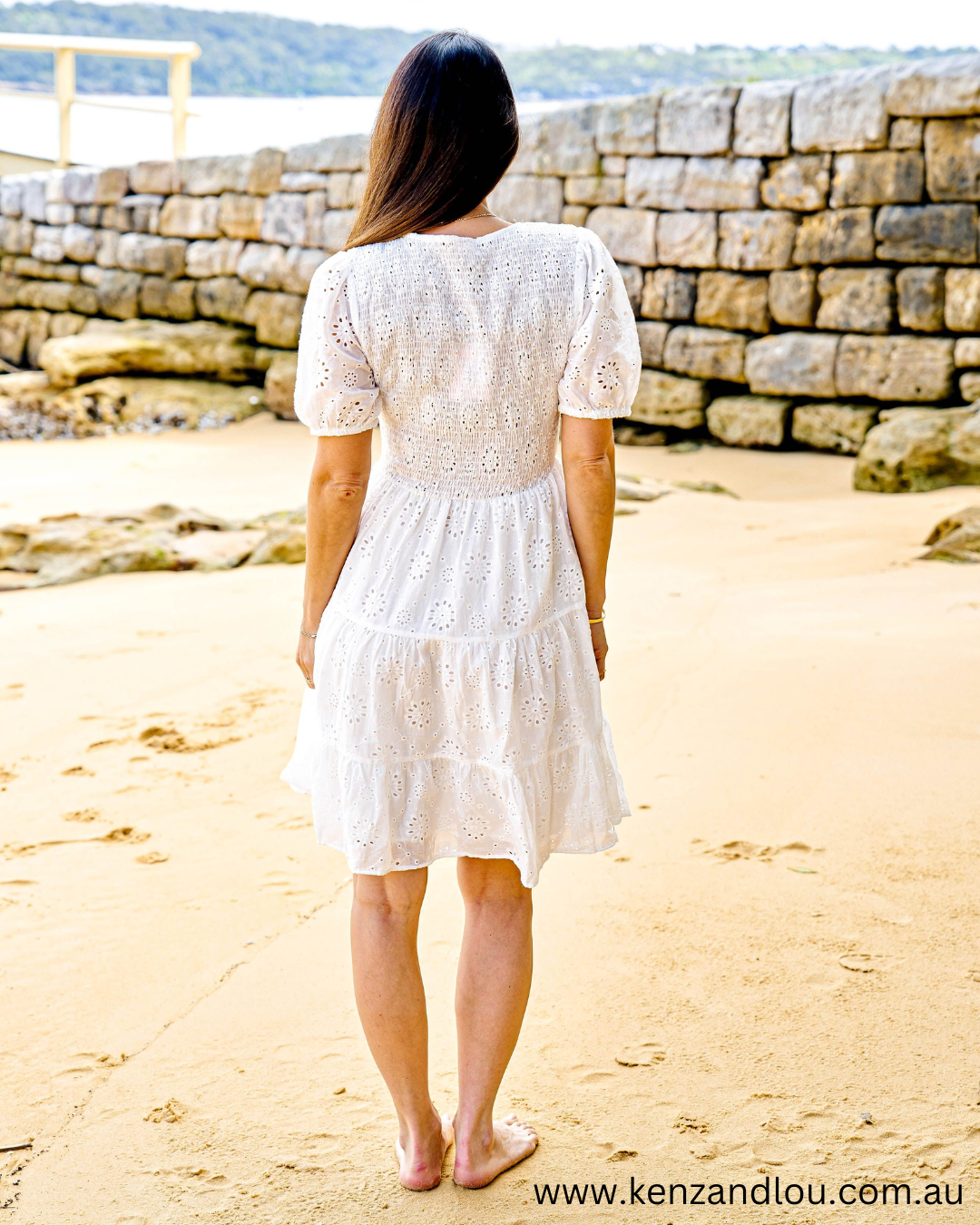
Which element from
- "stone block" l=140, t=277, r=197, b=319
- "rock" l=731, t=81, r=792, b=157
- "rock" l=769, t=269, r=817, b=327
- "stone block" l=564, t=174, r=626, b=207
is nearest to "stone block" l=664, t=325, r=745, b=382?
"rock" l=769, t=269, r=817, b=327

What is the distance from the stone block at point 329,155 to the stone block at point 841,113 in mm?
3880

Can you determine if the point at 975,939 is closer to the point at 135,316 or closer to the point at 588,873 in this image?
the point at 588,873

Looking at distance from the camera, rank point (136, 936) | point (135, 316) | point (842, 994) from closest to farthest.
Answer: point (842, 994) < point (136, 936) < point (135, 316)

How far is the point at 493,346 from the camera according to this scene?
66.2 inches

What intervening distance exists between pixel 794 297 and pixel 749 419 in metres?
0.89

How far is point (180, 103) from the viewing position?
11906mm

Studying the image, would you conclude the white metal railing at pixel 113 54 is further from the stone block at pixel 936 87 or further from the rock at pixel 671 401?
the stone block at pixel 936 87

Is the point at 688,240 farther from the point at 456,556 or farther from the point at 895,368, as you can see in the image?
the point at 456,556

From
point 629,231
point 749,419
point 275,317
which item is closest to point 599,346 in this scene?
point 749,419

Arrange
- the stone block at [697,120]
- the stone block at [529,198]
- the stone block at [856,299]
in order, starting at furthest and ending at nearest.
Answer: the stone block at [529,198]
the stone block at [697,120]
the stone block at [856,299]

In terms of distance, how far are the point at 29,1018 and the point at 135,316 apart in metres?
10.8

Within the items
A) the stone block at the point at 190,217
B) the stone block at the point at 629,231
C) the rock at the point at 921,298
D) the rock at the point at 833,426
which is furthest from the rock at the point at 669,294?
the stone block at the point at 190,217

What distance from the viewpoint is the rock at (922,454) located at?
6.41m

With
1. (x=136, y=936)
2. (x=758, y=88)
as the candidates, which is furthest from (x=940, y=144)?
(x=136, y=936)
